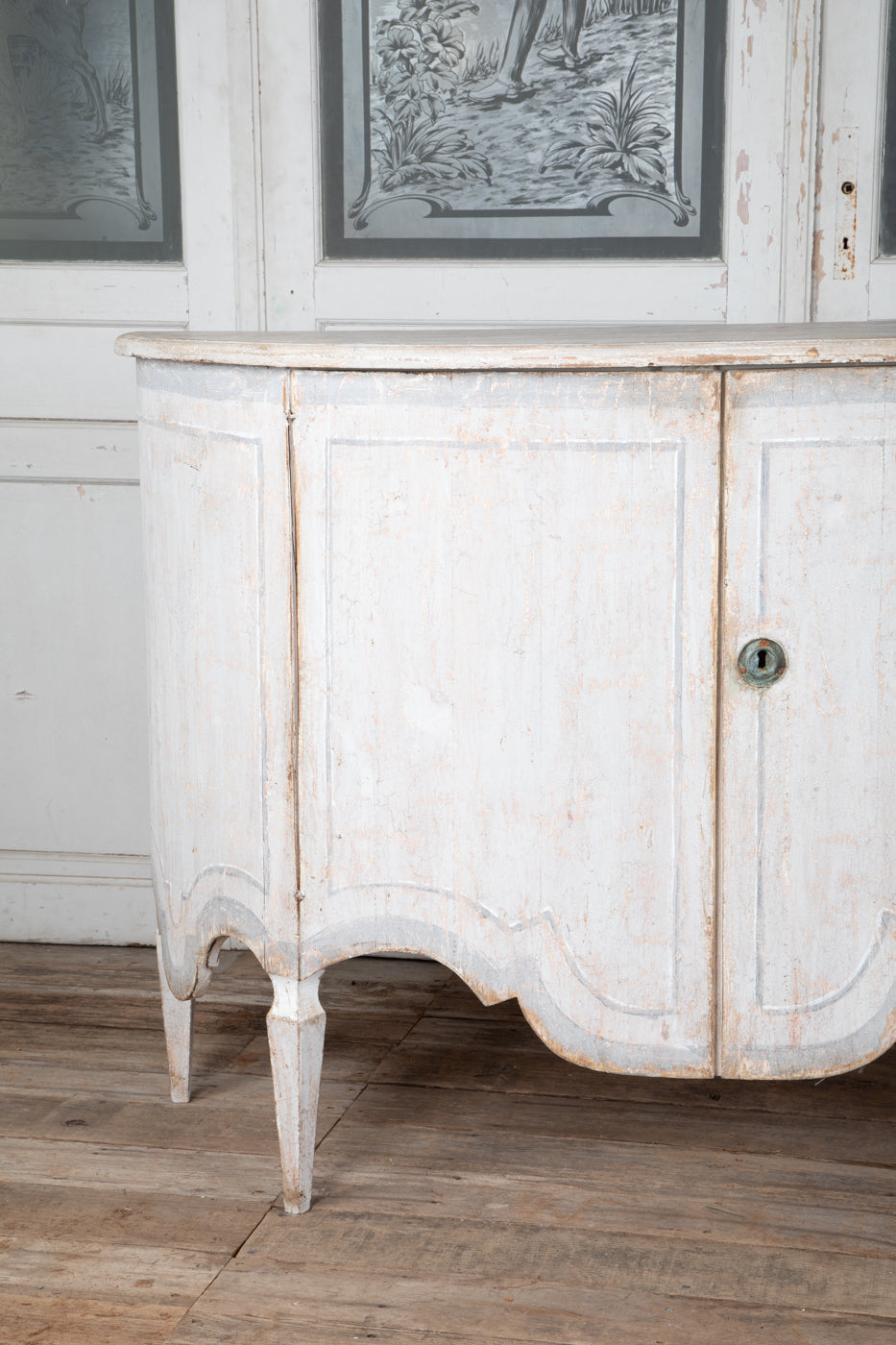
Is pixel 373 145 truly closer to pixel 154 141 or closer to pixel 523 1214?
pixel 154 141

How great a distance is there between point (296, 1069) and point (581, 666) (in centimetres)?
53

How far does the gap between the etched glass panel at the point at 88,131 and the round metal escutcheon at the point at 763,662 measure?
131 centimetres

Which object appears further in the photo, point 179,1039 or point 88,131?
point 88,131

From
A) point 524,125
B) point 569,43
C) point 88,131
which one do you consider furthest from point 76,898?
point 569,43

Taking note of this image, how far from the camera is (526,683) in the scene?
1.37 metres

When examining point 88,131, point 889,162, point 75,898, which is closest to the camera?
point 889,162

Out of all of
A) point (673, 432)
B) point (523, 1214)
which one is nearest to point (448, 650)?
point (673, 432)

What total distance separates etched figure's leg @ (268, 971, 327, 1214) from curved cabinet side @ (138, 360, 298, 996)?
1.4 inches

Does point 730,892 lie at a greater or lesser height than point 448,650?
lesser

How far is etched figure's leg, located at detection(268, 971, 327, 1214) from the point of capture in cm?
150

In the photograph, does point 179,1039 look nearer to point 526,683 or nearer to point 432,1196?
point 432,1196

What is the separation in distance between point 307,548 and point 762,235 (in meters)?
1.03

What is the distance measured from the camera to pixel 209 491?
1473 millimetres

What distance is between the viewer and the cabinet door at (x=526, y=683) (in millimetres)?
1324
